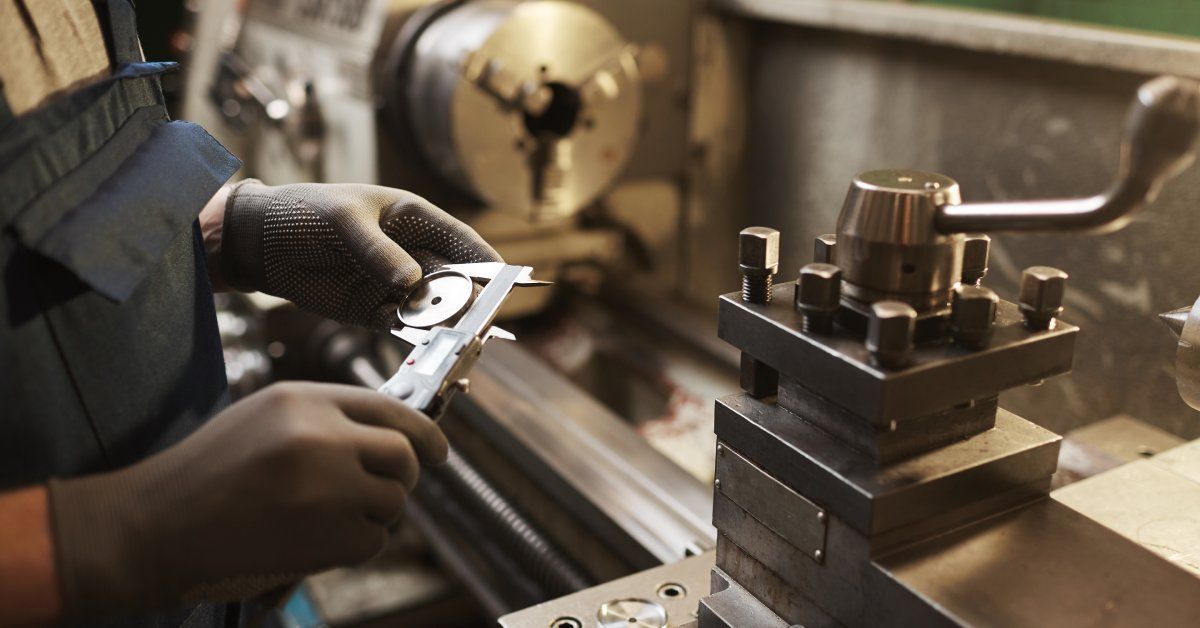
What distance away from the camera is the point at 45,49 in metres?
0.75

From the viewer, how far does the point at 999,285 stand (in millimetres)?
1672

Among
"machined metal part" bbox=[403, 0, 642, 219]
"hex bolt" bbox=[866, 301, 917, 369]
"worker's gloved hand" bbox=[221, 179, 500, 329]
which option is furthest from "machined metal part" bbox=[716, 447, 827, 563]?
"machined metal part" bbox=[403, 0, 642, 219]

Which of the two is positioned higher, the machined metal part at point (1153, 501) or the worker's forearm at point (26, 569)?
the worker's forearm at point (26, 569)

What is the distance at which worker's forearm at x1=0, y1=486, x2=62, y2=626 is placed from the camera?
0.60 m

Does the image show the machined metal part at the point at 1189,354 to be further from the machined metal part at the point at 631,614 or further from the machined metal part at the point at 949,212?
the machined metal part at the point at 631,614

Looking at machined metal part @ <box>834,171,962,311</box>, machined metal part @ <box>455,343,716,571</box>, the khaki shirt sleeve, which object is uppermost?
the khaki shirt sleeve

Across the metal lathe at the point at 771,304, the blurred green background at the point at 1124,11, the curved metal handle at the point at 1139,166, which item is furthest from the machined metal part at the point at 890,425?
the blurred green background at the point at 1124,11

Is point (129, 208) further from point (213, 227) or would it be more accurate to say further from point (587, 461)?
point (587, 461)

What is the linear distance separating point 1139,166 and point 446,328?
49cm

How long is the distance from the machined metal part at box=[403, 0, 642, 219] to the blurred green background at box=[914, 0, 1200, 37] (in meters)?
0.65

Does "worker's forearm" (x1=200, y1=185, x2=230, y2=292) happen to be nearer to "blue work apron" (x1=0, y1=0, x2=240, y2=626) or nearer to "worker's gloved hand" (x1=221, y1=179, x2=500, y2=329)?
"worker's gloved hand" (x1=221, y1=179, x2=500, y2=329)

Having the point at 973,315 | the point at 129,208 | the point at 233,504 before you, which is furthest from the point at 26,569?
the point at 973,315

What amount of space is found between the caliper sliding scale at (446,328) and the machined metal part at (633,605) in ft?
0.66

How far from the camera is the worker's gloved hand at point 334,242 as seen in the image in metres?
0.97
